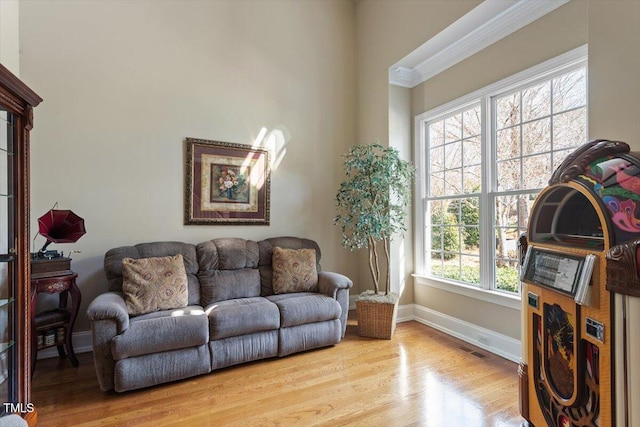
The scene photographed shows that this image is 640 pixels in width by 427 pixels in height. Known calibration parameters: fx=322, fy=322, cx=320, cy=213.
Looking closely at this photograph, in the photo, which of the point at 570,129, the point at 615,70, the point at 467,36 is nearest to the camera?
the point at 615,70

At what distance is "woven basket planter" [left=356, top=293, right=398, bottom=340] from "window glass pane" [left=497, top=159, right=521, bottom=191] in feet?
5.02

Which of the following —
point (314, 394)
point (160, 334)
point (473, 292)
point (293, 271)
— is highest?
point (293, 271)

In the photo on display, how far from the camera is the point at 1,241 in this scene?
5.79 ft

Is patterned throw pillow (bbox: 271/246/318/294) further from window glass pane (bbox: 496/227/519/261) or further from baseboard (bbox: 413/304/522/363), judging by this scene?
window glass pane (bbox: 496/227/519/261)

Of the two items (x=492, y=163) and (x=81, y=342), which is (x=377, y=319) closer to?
(x=492, y=163)

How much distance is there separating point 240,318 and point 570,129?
302cm

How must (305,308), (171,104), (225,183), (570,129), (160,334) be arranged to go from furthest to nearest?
(225,183) → (171,104) → (305,308) → (570,129) → (160,334)

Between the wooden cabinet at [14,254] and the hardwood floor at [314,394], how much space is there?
369 mm

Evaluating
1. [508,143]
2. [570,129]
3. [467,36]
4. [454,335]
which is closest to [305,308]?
[454,335]

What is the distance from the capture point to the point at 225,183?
3.65 m

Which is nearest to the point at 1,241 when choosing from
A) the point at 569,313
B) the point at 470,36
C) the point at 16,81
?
the point at 16,81

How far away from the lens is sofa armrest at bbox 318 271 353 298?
10.4 feet

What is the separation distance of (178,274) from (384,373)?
1931mm

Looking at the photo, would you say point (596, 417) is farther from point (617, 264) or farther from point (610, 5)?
point (610, 5)
